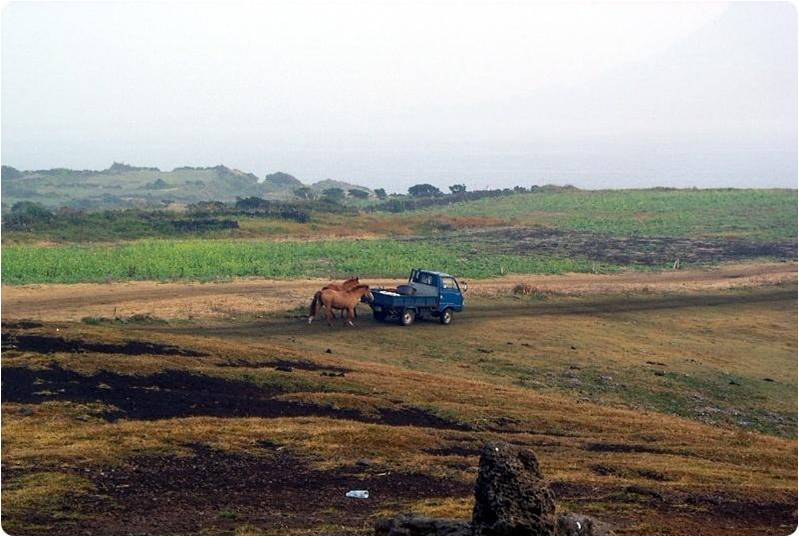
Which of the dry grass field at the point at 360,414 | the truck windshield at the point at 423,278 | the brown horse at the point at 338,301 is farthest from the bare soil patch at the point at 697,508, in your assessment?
the truck windshield at the point at 423,278

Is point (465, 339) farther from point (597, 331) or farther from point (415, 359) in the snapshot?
point (597, 331)

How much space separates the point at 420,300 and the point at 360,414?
564 inches

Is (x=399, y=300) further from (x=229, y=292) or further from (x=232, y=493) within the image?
(x=232, y=493)

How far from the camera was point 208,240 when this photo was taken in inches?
2763

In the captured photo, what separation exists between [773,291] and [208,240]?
123 ft

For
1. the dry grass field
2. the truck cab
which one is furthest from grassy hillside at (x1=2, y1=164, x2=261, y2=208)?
the dry grass field

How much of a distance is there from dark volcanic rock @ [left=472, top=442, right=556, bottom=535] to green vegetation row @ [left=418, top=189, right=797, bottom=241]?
248 feet

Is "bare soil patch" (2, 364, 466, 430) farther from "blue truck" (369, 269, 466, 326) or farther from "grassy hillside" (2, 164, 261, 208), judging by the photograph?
"grassy hillside" (2, 164, 261, 208)

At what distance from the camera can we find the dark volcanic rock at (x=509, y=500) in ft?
38.7

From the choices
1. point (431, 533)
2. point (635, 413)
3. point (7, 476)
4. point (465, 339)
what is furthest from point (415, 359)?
point (431, 533)

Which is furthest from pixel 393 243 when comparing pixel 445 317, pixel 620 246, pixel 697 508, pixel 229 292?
pixel 697 508

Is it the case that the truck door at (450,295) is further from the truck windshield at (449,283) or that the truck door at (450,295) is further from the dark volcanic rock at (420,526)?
the dark volcanic rock at (420,526)

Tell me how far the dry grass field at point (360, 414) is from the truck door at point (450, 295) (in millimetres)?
802

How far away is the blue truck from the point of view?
3628cm
